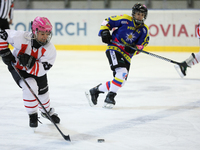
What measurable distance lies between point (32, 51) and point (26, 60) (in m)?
0.11

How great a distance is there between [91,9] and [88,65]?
3.37 meters

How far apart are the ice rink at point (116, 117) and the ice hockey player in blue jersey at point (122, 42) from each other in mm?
167

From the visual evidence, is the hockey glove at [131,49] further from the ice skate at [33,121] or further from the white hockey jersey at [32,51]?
the ice skate at [33,121]

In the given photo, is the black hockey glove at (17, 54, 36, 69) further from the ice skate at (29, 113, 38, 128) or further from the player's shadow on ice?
the player's shadow on ice

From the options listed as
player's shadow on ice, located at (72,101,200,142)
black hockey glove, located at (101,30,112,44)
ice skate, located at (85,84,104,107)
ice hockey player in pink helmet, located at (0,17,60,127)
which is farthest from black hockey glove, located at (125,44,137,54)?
ice hockey player in pink helmet, located at (0,17,60,127)

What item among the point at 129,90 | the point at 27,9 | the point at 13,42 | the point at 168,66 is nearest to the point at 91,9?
the point at 27,9

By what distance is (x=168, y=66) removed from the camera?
20.5 feet

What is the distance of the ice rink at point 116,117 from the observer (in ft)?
6.82

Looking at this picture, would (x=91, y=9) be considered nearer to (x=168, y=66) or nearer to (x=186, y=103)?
(x=168, y=66)

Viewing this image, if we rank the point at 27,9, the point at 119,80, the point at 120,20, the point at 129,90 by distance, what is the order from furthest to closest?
the point at 27,9
the point at 129,90
the point at 120,20
the point at 119,80

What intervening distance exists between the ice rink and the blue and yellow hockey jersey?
549 mm

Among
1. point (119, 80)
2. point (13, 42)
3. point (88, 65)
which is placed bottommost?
point (88, 65)

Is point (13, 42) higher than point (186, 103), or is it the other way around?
point (13, 42)

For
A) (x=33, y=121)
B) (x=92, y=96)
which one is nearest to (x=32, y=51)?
(x=33, y=121)
